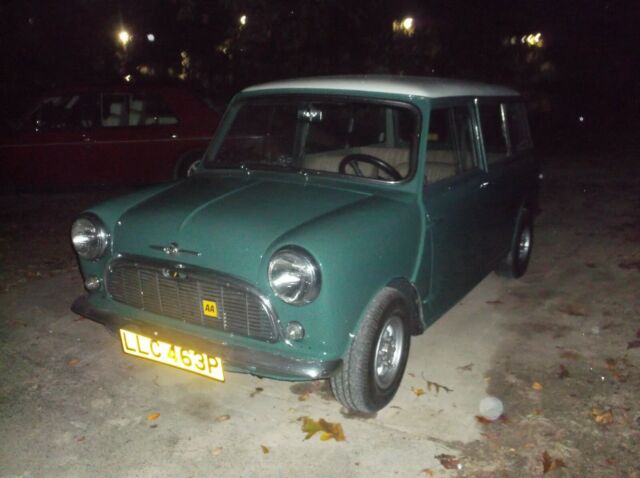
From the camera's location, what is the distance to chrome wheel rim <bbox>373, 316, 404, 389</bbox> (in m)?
3.53

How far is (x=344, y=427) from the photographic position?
11.3ft

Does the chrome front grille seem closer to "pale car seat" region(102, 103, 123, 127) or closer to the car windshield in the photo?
the car windshield

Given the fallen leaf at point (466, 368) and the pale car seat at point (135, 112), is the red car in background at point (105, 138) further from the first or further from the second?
the fallen leaf at point (466, 368)

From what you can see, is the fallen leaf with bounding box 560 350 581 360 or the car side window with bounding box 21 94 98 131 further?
the car side window with bounding box 21 94 98 131

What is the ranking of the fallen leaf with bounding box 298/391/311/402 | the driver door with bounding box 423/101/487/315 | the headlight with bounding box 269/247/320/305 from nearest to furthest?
1. the headlight with bounding box 269/247/320/305
2. the fallen leaf with bounding box 298/391/311/402
3. the driver door with bounding box 423/101/487/315

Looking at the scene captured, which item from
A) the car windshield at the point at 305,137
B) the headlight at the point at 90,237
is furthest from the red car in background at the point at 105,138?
the headlight at the point at 90,237

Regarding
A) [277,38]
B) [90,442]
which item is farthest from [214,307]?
[277,38]

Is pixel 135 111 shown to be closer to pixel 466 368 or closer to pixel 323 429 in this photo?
pixel 466 368

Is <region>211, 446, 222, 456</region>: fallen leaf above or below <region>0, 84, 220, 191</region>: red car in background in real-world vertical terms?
below

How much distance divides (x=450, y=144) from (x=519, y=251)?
74.8 inches

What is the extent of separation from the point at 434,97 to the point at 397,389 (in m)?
1.87

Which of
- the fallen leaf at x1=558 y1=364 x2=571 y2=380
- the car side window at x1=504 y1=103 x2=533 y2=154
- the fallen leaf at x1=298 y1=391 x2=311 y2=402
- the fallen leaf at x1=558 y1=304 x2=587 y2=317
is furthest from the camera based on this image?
the car side window at x1=504 y1=103 x2=533 y2=154

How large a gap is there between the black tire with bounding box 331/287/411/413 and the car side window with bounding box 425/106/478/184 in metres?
0.92

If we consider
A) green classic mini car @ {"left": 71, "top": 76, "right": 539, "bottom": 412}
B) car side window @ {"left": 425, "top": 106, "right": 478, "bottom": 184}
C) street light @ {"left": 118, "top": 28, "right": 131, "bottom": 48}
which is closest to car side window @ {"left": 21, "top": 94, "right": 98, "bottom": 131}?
green classic mini car @ {"left": 71, "top": 76, "right": 539, "bottom": 412}
